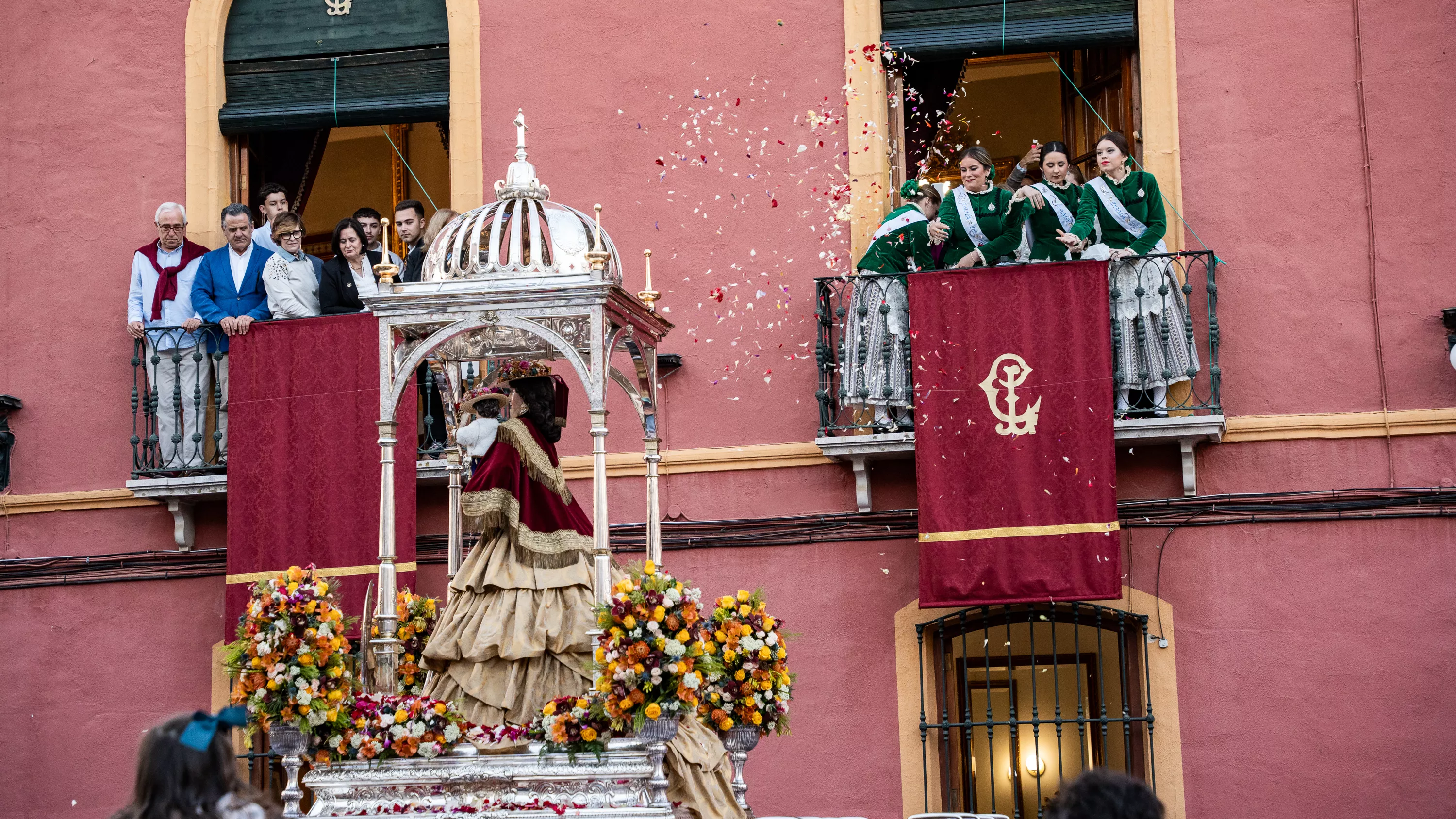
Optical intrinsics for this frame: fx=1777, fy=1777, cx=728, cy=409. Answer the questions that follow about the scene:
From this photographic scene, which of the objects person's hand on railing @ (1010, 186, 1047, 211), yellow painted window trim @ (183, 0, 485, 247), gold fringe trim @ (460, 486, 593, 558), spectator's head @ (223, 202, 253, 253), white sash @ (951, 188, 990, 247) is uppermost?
yellow painted window trim @ (183, 0, 485, 247)

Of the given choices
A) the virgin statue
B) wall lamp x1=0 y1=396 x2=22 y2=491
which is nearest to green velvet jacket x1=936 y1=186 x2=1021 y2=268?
the virgin statue

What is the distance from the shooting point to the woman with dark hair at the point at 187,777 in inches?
170

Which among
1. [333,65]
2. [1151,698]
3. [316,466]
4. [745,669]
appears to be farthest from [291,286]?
[1151,698]

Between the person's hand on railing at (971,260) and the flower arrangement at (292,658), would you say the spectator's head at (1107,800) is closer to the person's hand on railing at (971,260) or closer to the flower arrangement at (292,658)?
the flower arrangement at (292,658)

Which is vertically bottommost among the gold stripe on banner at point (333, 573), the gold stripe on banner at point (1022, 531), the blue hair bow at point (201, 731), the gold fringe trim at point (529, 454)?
the blue hair bow at point (201, 731)

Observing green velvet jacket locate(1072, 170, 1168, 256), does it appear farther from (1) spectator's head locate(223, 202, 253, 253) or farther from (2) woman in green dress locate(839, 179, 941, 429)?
(1) spectator's head locate(223, 202, 253, 253)

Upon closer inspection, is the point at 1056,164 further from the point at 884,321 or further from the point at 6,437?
the point at 6,437

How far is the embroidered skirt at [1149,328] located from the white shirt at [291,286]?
4.77 m

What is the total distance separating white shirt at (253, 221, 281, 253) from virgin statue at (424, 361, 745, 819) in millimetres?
3550

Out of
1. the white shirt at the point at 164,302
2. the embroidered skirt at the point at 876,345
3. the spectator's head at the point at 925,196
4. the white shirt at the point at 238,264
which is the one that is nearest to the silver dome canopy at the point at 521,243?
the embroidered skirt at the point at 876,345

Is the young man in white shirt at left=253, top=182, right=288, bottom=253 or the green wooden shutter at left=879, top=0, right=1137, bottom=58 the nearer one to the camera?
the green wooden shutter at left=879, top=0, right=1137, bottom=58

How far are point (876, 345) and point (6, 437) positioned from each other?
5.47 metres

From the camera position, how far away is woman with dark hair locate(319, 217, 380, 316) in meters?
10.8

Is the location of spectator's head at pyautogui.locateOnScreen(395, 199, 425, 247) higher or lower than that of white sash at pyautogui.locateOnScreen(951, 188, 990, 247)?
higher
